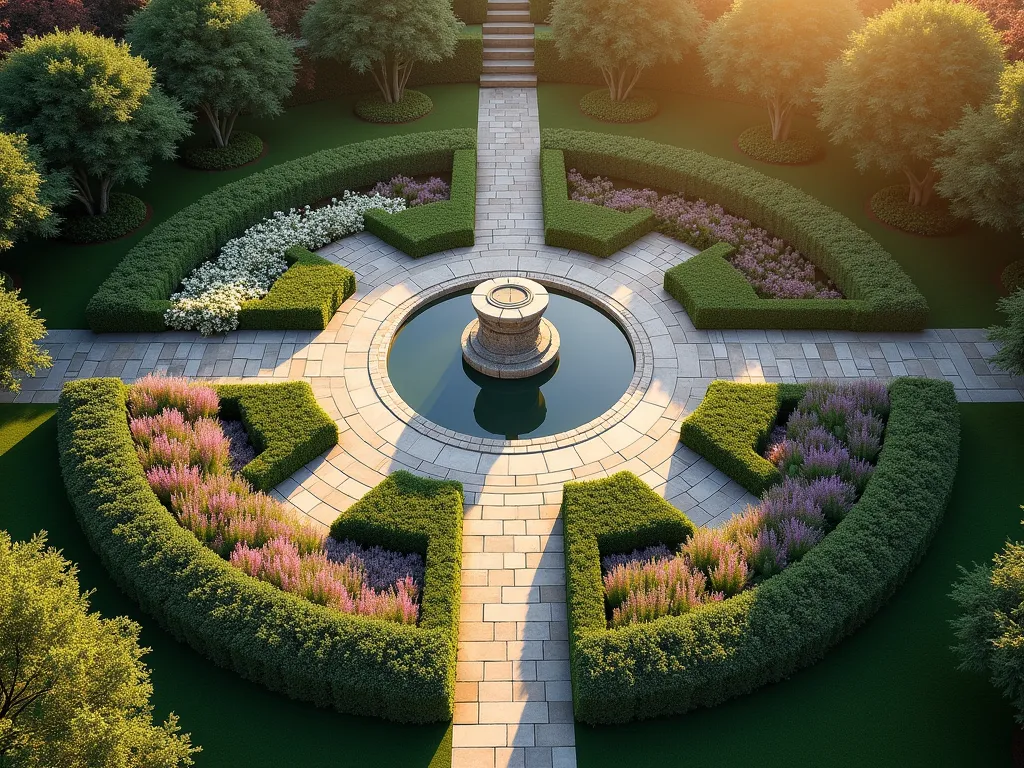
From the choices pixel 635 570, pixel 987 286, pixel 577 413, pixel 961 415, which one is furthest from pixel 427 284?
pixel 987 286

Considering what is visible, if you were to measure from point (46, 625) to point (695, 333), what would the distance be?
53.9ft

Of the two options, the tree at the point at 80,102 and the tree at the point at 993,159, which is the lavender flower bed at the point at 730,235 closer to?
the tree at the point at 993,159

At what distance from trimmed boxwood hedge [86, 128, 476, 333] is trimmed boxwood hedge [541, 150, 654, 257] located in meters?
4.86

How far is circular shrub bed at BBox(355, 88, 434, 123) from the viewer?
32.4 meters

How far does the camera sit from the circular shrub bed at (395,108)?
32.4 m

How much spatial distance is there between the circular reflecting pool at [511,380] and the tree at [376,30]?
11920 millimetres

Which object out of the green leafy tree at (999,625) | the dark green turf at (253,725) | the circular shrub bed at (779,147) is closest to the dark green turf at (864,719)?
the green leafy tree at (999,625)

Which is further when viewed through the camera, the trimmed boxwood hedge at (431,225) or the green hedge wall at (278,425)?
the trimmed boxwood hedge at (431,225)

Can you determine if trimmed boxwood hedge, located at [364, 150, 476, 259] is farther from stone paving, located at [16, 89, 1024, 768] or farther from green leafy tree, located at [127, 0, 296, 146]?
green leafy tree, located at [127, 0, 296, 146]

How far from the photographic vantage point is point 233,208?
25625 mm

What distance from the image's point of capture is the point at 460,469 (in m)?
18.9

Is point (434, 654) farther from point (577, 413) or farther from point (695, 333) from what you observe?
point (695, 333)

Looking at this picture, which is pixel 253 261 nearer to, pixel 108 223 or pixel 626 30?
pixel 108 223

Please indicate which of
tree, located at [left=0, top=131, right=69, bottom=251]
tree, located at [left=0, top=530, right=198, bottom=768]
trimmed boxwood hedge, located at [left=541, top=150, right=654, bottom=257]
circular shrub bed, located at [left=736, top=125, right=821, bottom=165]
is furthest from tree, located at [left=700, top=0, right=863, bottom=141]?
tree, located at [left=0, top=530, right=198, bottom=768]
